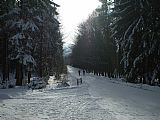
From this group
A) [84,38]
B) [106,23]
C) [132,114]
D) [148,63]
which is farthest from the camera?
[84,38]

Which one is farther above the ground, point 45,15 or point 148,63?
point 45,15

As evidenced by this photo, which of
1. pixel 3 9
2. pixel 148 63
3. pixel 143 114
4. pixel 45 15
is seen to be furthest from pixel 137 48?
pixel 143 114

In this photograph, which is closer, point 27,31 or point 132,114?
point 132,114

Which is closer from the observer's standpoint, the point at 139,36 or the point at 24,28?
the point at 139,36

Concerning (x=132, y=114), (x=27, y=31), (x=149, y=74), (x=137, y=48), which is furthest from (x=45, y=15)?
(x=132, y=114)

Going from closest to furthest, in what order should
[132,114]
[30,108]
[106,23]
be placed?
[132,114] → [30,108] → [106,23]

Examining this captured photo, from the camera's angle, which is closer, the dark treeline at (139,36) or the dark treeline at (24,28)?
the dark treeline at (139,36)

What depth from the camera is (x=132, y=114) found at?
13055mm

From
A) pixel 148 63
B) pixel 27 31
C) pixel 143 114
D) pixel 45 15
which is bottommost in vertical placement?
pixel 143 114

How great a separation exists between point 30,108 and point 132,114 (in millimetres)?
4749

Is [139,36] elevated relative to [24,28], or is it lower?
lower

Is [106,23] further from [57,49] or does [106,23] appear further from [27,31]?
[27,31]

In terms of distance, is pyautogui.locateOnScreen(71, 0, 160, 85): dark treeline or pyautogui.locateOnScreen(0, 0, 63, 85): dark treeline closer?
pyautogui.locateOnScreen(71, 0, 160, 85): dark treeline

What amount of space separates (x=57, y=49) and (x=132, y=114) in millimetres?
27822
